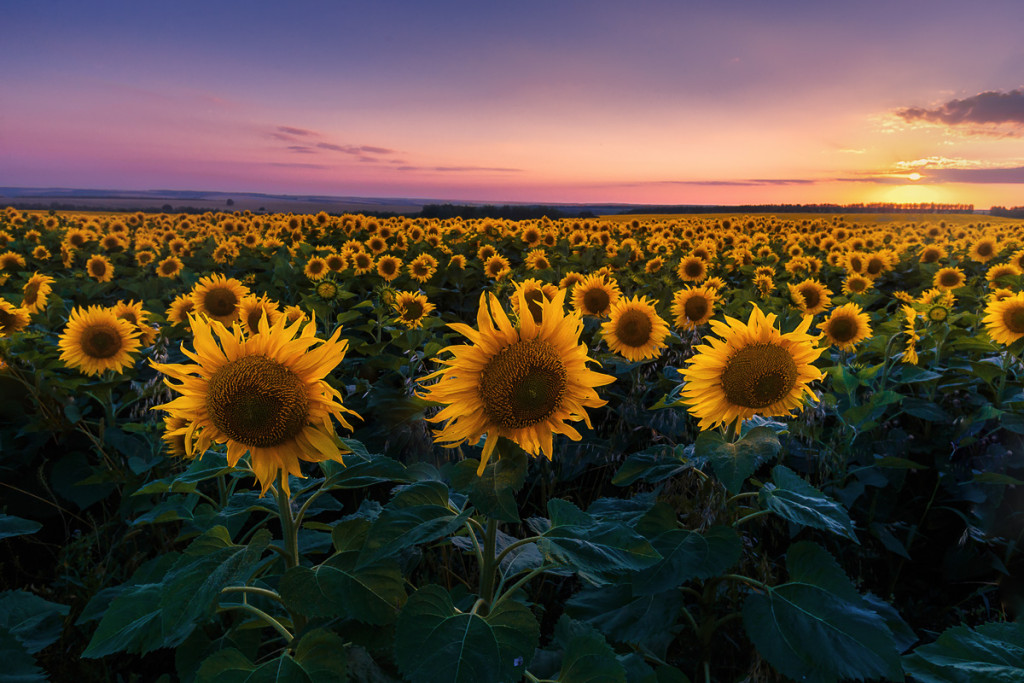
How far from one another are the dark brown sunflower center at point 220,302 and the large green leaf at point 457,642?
492 cm

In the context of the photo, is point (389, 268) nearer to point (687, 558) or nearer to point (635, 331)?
point (635, 331)

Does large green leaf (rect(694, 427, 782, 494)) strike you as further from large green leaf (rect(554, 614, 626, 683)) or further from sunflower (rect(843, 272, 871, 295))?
sunflower (rect(843, 272, 871, 295))

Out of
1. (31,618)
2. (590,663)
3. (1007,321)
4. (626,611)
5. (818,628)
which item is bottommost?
(31,618)

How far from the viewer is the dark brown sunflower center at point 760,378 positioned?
2.44 m

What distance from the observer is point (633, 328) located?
4.36 m

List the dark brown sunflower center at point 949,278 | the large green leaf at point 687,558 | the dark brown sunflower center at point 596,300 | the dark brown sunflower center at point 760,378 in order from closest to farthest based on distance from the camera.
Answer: the large green leaf at point 687,558 → the dark brown sunflower center at point 760,378 → the dark brown sunflower center at point 596,300 → the dark brown sunflower center at point 949,278

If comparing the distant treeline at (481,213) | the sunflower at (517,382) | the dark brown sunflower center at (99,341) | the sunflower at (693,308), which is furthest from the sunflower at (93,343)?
the distant treeline at (481,213)

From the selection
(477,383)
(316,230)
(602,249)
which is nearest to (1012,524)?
(477,383)

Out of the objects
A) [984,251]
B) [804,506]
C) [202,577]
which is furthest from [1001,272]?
[202,577]

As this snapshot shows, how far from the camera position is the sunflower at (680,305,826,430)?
2.45 metres

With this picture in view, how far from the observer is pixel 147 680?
108 inches

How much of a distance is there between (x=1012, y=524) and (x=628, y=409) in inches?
95.1

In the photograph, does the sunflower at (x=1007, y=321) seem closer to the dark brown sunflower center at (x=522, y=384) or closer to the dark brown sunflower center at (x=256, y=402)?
the dark brown sunflower center at (x=522, y=384)

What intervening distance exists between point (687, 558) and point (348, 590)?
1138mm
